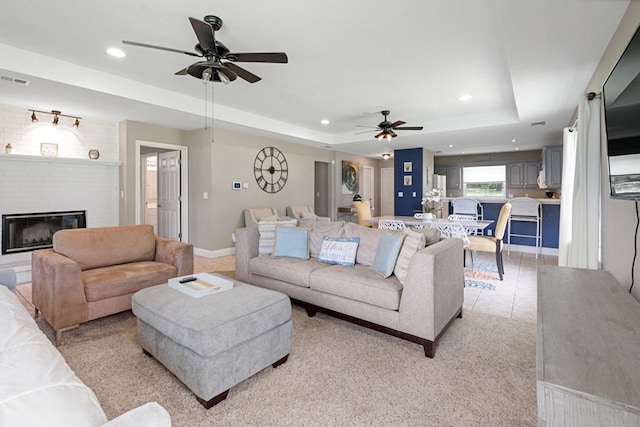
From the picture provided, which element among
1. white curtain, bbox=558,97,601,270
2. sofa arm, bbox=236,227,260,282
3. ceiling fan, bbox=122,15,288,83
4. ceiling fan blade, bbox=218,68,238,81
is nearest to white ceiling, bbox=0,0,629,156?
ceiling fan, bbox=122,15,288,83

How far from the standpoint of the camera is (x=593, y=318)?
1.22 meters

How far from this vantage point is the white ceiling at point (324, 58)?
2338 mm

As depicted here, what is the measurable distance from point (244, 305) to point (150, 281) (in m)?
1.50

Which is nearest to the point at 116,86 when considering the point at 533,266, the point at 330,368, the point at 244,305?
the point at 244,305

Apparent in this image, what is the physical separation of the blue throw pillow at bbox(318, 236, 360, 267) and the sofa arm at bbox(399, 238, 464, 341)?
0.77 m

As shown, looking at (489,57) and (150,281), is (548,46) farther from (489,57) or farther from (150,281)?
(150,281)

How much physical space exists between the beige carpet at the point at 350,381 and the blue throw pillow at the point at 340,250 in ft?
2.13

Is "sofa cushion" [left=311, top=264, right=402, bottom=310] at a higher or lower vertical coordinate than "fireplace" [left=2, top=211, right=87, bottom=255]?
lower

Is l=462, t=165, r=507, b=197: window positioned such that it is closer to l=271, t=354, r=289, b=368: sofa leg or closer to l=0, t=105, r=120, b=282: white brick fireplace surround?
l=271, t=354, r=289, b=368: sofa leg

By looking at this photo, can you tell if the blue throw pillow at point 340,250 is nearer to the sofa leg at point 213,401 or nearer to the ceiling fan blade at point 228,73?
the sofa leg at point 213,401

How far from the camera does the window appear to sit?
9.37m

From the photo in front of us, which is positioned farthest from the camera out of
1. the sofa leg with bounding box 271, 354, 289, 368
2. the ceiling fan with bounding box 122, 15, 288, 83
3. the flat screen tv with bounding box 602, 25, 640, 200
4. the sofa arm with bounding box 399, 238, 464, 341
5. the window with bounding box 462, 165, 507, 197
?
the window with bounding box 462, 165, 507, 197

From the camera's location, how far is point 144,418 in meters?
0.76

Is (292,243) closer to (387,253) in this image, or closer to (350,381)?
(387,253)
